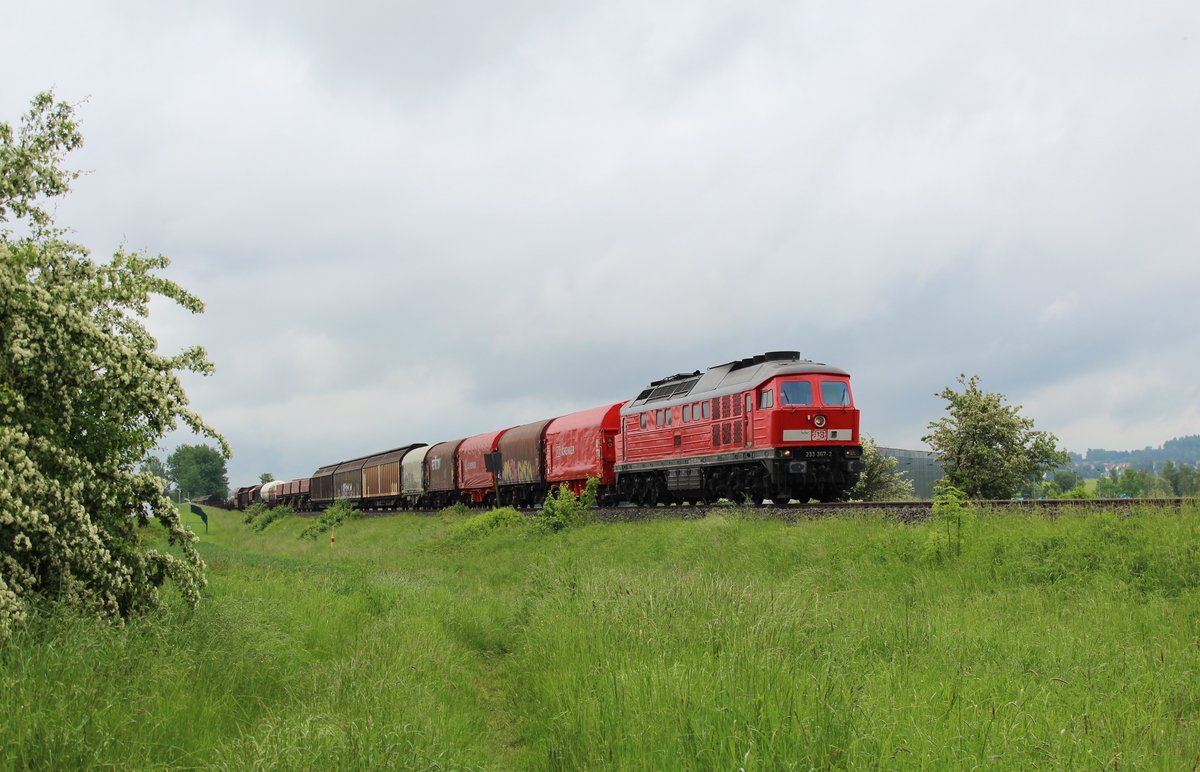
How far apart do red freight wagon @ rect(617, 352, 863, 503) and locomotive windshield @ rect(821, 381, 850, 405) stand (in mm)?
28

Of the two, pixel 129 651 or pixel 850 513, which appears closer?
pixel 129 651

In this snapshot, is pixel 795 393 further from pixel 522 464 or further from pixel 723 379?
pixel 522 464

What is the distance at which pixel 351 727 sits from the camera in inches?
259

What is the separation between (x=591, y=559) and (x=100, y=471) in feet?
46.1

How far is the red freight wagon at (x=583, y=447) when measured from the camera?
34938 mm

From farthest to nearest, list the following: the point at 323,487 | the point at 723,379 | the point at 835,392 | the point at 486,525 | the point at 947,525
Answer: the point at 323,487, the point at 486,525, the point at 723,379, the point at 835,392, the point at 947,525

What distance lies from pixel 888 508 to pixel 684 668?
1299cm

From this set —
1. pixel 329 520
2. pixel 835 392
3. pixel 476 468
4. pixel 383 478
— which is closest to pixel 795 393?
pixel 835 392

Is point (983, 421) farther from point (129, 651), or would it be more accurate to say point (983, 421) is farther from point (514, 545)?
point (129, 651)

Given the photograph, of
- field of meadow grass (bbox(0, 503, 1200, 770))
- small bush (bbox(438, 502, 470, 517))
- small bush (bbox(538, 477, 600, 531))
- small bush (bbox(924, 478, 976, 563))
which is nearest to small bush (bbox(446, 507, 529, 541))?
small bush (bbox(538, 477, 600, 531))

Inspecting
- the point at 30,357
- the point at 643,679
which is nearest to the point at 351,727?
the point at 643,679

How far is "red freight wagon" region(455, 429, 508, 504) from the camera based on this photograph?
45906mm

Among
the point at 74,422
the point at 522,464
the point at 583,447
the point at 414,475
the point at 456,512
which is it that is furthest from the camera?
the point at 414,475

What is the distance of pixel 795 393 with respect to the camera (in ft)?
78.1
